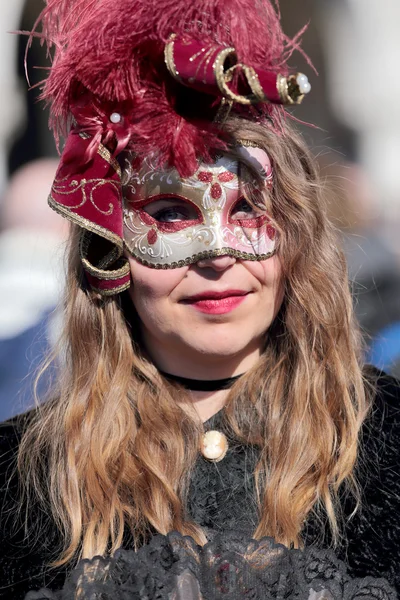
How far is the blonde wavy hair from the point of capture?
87.1 inches

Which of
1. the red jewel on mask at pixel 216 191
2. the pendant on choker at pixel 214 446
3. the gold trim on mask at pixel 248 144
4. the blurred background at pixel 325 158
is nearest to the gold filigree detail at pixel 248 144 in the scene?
the gold trim on mask at pixel 248 144

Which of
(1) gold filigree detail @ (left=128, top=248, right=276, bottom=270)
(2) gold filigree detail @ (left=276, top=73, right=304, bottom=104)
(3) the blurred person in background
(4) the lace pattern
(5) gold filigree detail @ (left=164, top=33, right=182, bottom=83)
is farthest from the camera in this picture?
(3) the blurred person in background

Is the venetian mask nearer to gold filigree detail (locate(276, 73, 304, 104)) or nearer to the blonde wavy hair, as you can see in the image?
the blonde wavy hair

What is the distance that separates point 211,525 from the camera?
219 centimetres

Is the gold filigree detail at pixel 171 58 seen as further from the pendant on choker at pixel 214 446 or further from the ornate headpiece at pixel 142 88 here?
the pendant on choker at pixel 214 446

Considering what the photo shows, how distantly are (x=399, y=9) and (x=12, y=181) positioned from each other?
7.40ft

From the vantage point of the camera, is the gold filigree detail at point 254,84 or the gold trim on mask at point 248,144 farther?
the gold trim on mask at point 248,144

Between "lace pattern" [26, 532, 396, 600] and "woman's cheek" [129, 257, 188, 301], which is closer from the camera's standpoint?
"lace pattern" [26, 532, 396, 600]

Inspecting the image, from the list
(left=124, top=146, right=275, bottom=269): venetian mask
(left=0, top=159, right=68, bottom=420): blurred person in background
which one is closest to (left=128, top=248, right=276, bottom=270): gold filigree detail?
(left=124, top=146, right=275, bottom=269): venetian mask

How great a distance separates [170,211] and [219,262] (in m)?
0.19

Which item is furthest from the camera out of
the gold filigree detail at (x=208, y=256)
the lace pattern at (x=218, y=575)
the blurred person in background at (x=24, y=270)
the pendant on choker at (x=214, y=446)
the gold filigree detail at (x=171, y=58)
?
the blurred person in background at (x=24, y=270)

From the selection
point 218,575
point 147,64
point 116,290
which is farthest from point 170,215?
point 218,575

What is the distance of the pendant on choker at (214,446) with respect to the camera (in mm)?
2314

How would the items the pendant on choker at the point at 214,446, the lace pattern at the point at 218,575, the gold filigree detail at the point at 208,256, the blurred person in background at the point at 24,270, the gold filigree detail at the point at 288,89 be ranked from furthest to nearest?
the blurred person in background at the point at 24,270 → the pendant on choker at the point at 214,446 → the gold filigree detail at the point at 208,256 → the gold filigree detail at the point at 288,89 → the lace pattern at the point at 218,575
